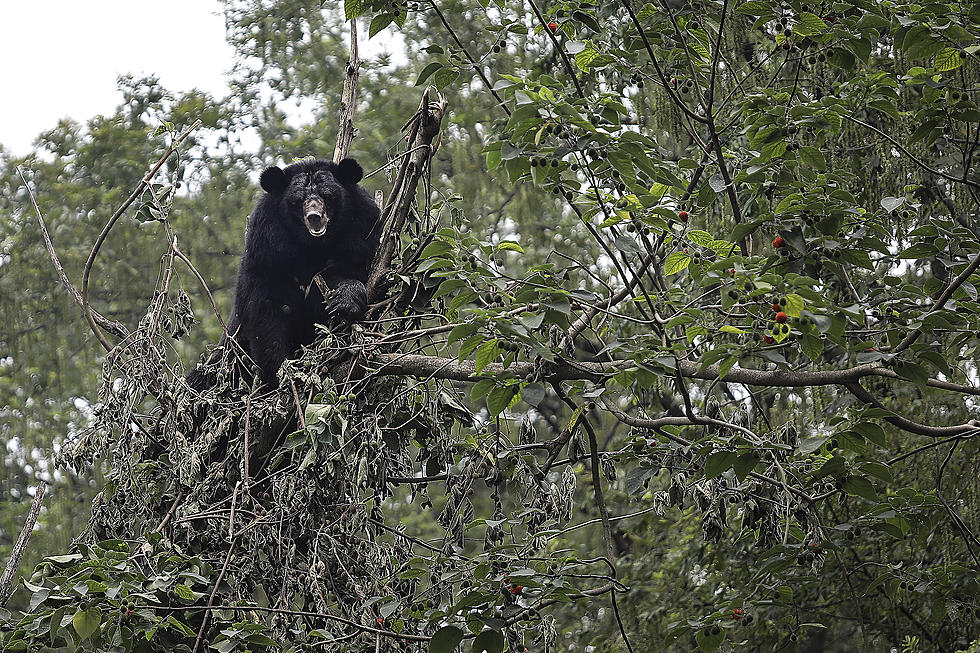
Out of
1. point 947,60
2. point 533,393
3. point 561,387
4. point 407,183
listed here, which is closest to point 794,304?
point 533,393

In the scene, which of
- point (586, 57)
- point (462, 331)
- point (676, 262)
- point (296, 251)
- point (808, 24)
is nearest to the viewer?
point (462, 331)

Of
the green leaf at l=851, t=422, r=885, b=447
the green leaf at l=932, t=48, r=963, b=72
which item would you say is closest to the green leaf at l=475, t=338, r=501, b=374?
the green leaf at l=851, t=422, r=885, b=447

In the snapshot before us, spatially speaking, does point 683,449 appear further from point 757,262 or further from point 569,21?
point 569,21

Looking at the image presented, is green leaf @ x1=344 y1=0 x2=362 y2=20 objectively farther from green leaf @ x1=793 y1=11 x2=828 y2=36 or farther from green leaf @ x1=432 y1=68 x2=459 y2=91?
green leaf @ x1=793 y1=11 x2=828 y2=36

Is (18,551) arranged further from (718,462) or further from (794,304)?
(794,304)

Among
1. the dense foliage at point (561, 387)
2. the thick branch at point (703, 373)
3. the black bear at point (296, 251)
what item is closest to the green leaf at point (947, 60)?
the dense foliage at point (561, 387)

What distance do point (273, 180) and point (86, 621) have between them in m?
2.69

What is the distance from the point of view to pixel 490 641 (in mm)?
2764

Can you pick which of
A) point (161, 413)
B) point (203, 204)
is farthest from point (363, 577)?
point (203, 204)

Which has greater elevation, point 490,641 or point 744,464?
point 744,464

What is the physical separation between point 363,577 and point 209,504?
24.7 inches

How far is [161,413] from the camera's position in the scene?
3490 millimetres

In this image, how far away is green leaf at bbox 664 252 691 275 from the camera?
2939 mm

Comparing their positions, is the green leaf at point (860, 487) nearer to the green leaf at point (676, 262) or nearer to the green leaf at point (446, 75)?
the green leaf at point (676, 262)
